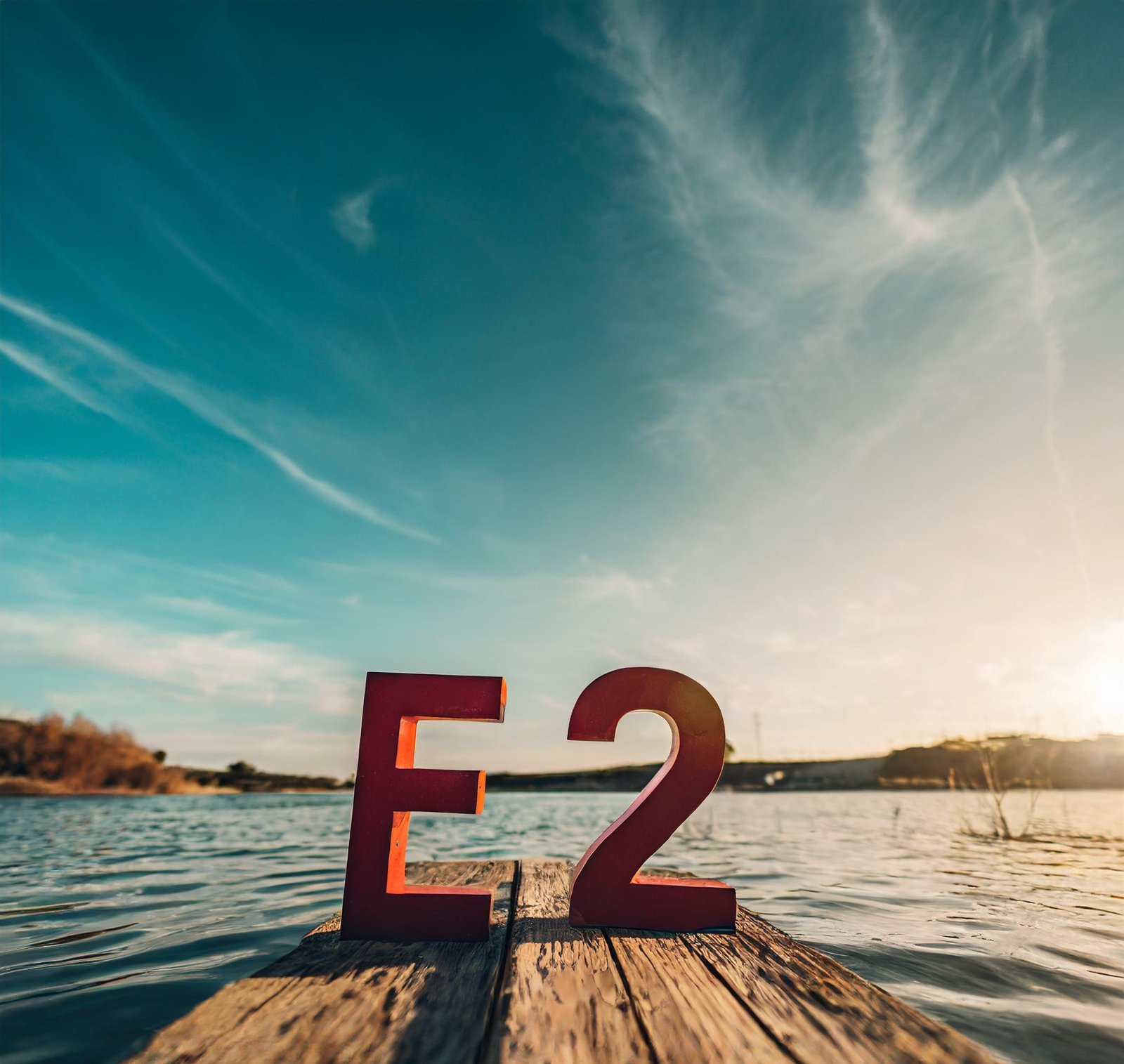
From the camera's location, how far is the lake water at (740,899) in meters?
3.64

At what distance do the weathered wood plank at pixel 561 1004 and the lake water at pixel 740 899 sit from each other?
1523mm

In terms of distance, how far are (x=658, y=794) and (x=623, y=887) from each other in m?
0.68

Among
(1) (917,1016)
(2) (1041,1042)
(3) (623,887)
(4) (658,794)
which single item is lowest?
(2) (1041,1042)

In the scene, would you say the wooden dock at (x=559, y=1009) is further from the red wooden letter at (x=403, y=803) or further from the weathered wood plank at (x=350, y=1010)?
the red wooden letter at (x=403, y=803)

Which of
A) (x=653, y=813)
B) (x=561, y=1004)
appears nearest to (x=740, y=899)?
(x=653, y=813)

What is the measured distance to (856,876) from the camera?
8.66 metres

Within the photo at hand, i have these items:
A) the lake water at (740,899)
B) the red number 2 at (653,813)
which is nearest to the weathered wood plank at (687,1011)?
the red number 2 at (653,813)

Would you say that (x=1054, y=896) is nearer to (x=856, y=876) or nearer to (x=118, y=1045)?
(x=856, y=876)

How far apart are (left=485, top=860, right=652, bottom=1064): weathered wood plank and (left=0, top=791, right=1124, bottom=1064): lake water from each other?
60.0 inches

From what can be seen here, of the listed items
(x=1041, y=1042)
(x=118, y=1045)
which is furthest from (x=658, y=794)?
(x=118, y=1045)

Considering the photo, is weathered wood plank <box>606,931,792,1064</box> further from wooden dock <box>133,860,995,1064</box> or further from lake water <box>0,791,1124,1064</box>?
lake water <box>0,791,1124,1064</box>

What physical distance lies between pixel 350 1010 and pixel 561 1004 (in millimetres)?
952

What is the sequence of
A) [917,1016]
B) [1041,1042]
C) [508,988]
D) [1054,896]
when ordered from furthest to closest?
[1054,896] → [1041,1042] → [508,988] → [917,1016]

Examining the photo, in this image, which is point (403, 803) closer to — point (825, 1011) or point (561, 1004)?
point (561, 1004)
